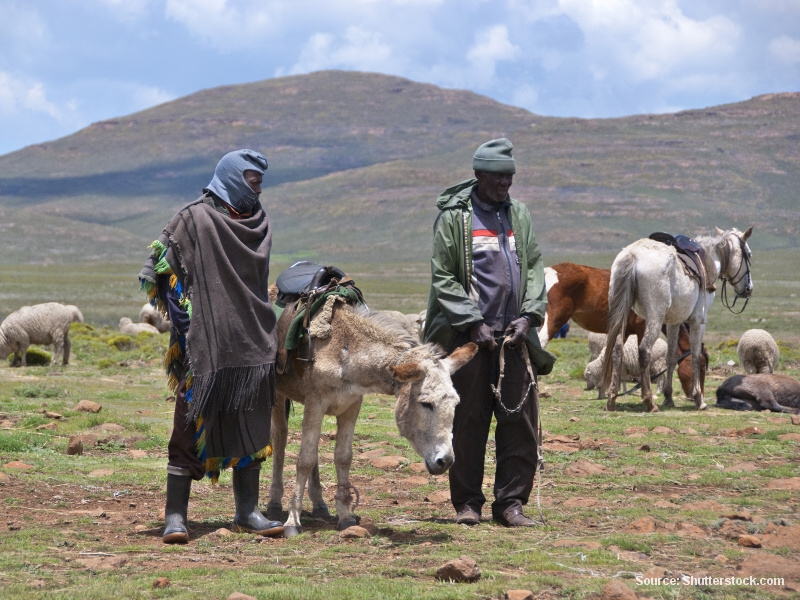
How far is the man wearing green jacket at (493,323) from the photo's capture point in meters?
7.14

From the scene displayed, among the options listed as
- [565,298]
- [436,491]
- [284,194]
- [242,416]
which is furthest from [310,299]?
[284,194]

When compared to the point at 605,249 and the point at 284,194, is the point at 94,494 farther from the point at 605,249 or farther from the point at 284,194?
the point at 284,194

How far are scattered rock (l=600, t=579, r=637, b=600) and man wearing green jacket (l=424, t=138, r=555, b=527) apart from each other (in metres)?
2.06

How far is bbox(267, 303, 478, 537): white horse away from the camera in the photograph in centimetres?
640

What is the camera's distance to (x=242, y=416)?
673 cm

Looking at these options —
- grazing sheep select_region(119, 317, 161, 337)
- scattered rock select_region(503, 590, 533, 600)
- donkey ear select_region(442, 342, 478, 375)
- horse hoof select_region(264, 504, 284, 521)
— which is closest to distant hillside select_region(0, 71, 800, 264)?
grazing sheep select_region(119, 317, 161, 337)

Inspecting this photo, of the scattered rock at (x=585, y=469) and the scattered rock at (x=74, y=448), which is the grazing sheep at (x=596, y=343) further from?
the scattered rock at (x=74, y=448)

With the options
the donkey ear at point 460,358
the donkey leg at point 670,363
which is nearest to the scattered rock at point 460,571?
the donkey ear at point 460,358

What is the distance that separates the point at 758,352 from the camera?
17047mm

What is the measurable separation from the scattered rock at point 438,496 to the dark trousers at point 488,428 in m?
0.75

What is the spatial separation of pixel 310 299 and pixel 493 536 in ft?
6.81

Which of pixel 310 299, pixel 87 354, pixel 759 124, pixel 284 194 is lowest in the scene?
pixel 87 354

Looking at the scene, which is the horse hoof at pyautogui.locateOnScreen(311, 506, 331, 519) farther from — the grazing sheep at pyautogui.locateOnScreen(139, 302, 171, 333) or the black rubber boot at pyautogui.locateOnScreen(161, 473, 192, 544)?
the grazing sheep at pyautogui.locateOnScreen(139, 302, 171, 333)

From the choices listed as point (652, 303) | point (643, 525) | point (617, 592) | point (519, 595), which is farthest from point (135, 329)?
point (617, 592)
